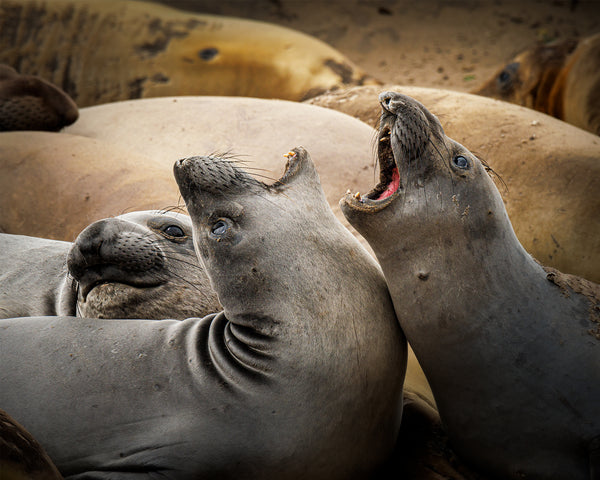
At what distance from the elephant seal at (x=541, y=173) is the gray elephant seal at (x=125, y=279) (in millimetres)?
1538

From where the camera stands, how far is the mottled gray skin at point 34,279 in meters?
2.59

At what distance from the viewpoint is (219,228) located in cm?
203

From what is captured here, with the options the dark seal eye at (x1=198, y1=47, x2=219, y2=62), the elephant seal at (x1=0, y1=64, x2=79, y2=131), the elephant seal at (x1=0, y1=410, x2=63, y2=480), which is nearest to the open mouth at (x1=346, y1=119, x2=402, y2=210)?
the elephant seal at (x1=0, y1=410, x2=63, y2=480)

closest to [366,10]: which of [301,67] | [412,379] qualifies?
Result: [301,67]

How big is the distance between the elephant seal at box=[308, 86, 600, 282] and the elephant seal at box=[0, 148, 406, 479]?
144cm

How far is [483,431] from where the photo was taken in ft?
6.92

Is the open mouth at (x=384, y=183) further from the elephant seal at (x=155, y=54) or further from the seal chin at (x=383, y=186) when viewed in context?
the elephant seal at (x=155, y=54)

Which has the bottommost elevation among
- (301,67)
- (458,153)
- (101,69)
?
(101,69)

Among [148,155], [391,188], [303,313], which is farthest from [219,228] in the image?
[148,155]

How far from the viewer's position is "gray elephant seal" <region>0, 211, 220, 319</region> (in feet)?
7.40

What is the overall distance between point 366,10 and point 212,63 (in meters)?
4.76

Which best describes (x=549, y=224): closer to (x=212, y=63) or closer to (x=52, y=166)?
(x=52, y=166)

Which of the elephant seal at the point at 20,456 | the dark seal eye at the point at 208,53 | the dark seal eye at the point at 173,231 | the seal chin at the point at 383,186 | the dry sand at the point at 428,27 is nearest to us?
the elephant seal at the point at 20,456

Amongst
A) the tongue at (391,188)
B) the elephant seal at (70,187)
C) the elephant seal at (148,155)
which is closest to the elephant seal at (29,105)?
the elephant seal at (148,155)
